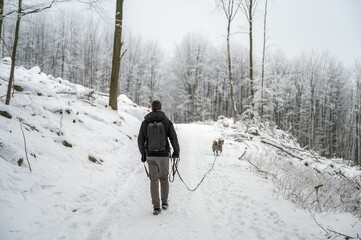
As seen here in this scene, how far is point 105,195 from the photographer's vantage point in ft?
17.2

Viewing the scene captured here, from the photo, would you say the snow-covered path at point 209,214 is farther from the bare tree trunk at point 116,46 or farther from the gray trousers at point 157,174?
the bare tree trunk at point 116,46

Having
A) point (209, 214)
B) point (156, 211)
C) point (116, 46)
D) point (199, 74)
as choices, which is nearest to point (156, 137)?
point (156, 211)

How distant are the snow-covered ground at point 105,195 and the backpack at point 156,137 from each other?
1302 mm

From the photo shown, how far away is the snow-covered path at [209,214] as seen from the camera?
3687mm

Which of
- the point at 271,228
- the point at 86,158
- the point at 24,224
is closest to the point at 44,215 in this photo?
the point at 24,224

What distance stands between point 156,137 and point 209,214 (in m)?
1.84

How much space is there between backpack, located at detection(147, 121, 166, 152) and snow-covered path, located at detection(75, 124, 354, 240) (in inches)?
51.2

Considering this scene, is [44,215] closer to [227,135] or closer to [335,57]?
[227,135]

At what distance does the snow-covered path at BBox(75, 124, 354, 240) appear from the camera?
3687 millimetres

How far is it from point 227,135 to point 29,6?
460 inches

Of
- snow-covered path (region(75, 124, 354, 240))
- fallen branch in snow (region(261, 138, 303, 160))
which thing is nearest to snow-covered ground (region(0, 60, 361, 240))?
snow-covered path (region(75, 124, 354, 240))

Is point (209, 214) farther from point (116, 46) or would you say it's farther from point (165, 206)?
point (116, 46)

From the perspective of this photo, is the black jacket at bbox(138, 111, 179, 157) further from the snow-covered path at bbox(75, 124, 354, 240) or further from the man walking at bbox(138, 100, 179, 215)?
the snow-covered path at bbox(75, 124, 354, 240)

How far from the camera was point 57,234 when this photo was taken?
3531mm
